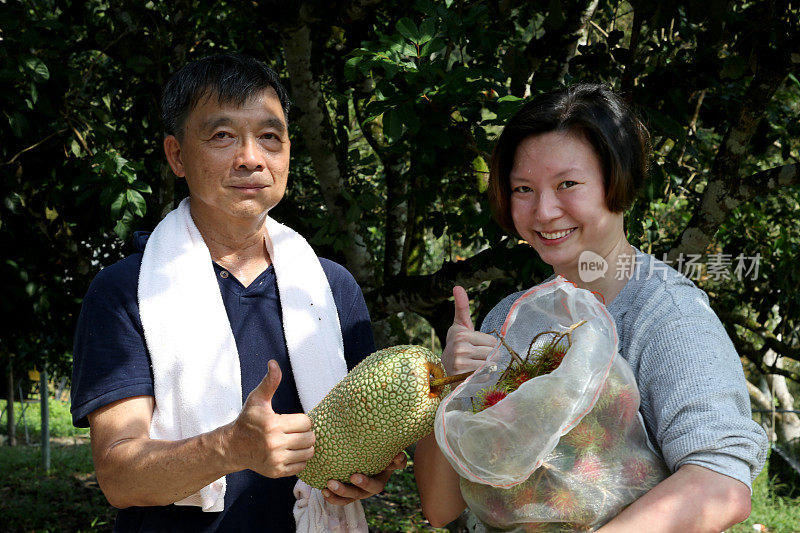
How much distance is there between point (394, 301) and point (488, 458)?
2621 millimetres

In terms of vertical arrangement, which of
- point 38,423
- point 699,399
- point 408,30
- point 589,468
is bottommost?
point 38,423

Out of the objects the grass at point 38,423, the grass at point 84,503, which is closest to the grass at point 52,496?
the grass at point 84,503

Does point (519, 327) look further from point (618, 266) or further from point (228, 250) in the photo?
point (228, 250)

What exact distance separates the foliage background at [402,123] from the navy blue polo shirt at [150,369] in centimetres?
85

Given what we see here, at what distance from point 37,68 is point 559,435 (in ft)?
8.89

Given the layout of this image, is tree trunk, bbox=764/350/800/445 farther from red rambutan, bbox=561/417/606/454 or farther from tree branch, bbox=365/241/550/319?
red rambutan, bbox=561/417/606/454

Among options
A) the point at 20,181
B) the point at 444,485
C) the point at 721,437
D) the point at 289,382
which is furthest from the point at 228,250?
the point at 20,181

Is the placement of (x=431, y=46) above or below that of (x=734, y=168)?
above

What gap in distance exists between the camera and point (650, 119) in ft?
8.84

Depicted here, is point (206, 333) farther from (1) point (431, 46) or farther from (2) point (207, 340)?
(1) point (431, 46)

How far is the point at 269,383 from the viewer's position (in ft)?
4.52

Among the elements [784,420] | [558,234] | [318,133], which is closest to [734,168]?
[318,133]

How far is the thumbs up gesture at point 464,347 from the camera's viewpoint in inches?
59.7

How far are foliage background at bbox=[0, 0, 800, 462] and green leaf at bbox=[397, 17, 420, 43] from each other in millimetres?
12
